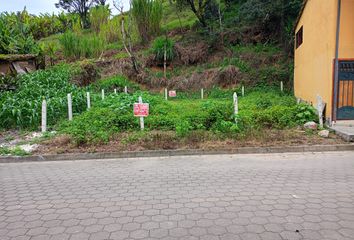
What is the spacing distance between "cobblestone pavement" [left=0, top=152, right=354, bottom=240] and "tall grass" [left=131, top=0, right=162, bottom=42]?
22667 millimetres

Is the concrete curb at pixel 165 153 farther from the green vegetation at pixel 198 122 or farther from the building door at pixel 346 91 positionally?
the building door at pixel 346 91

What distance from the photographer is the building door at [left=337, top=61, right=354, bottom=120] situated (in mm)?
10141

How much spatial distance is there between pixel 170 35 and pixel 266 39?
31.3 feet

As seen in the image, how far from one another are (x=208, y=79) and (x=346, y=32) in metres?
14.5

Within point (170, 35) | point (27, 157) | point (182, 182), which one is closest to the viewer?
point (182, 182)

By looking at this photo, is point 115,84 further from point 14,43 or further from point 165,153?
point 165,153

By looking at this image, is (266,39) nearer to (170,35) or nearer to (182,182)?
(170,35)

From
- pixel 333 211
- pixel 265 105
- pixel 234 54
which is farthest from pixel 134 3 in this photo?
pixel 333 211

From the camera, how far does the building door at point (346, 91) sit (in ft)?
33.3

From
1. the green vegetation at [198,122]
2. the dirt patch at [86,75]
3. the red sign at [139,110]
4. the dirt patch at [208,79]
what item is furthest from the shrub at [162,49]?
the red sign at [139,110]

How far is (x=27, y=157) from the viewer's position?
7.52 meters

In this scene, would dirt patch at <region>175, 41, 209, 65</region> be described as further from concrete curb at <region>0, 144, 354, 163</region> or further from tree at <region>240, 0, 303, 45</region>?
concrete curb at <region>0, 144, 354, 163</region>

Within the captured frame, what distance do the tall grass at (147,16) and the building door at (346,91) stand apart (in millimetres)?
20347

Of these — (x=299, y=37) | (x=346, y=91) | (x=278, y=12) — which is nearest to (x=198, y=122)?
(x=346, y=91)
